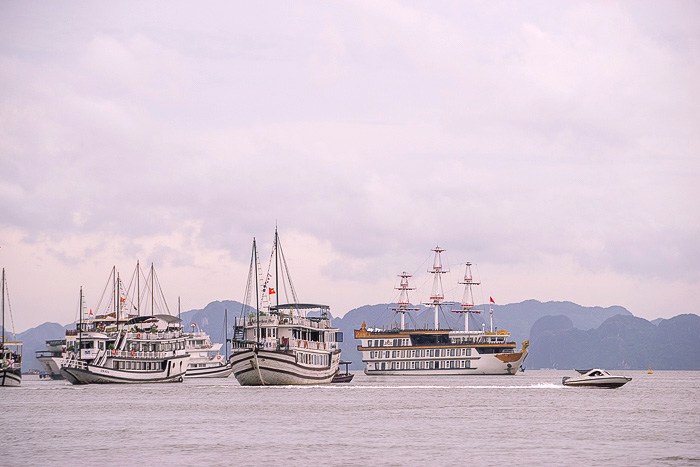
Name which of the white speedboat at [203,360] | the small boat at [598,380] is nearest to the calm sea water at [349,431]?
the small boat at [598,380]

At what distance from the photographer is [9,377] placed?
4648 inches

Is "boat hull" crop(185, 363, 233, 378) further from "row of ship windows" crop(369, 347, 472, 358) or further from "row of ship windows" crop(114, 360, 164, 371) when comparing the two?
"row of ship windows" crop(114, 360, 164, 371)

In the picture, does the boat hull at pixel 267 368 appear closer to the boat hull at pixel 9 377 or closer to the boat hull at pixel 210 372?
the boat hull at pixel 9 377

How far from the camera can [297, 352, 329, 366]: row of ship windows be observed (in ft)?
370

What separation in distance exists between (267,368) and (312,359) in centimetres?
1149

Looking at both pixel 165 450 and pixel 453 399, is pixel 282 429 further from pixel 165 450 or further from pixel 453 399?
pixel 453 399

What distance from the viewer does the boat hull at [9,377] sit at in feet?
383

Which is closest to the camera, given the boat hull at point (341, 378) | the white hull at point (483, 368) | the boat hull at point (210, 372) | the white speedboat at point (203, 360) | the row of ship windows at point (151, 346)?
the row of ship windows at point (151, 346)

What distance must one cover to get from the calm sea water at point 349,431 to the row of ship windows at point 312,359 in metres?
15.9

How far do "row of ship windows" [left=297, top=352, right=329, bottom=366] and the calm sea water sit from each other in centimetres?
1591

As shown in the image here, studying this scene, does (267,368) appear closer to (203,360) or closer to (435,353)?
(203,360)

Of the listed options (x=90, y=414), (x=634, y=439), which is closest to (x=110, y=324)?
(x=90, y=414)

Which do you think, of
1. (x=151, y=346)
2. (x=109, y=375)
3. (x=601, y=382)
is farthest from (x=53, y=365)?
(x=601, y=382)

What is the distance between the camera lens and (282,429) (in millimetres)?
61750
